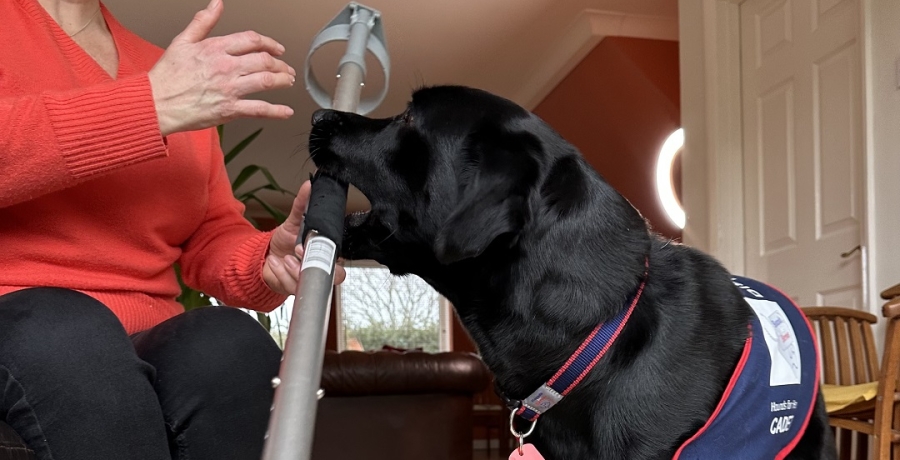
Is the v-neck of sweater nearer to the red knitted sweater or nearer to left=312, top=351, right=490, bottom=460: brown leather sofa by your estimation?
the red knitted sweater

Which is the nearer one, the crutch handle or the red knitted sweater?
the crutch handle

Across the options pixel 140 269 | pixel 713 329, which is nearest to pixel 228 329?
pixel 140 269

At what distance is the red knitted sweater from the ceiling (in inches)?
110

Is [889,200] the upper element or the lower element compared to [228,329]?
upper

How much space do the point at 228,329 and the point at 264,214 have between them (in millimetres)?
8527

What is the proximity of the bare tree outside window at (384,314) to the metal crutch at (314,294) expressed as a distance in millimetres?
8791

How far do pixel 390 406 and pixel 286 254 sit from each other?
206cm

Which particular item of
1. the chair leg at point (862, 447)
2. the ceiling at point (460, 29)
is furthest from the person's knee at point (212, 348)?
the ceiling at point (460, 29)

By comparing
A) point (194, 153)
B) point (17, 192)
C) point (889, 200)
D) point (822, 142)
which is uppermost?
point (822, 142)

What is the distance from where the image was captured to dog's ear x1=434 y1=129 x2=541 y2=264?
81 centimetres

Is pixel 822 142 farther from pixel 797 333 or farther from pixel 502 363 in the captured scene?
pixel 502 363

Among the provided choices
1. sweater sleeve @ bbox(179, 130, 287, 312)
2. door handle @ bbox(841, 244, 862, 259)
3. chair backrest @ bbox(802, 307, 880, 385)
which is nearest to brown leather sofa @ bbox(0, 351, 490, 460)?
chair backrest @ bbox(802, 307, 880, 385)

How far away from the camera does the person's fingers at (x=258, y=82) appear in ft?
2.84

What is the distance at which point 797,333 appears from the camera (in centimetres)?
99
